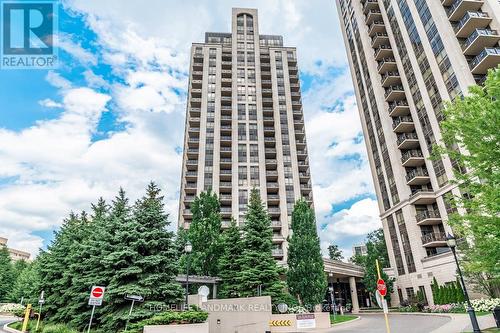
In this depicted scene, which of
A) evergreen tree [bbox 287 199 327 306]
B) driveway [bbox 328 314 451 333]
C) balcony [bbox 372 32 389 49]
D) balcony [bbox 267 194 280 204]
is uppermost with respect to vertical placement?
balcony [bbox 372 32 389 49]

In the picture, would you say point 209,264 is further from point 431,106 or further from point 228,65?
point 228,65

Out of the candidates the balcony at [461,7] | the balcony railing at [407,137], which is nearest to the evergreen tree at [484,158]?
the balcony at [461,7]

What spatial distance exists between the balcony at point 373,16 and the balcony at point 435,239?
3545 centimetres

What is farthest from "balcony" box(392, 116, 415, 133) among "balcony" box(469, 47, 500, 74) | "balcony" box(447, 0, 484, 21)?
"balcony" box(447, 0, 484, 21)

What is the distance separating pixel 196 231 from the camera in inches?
1235

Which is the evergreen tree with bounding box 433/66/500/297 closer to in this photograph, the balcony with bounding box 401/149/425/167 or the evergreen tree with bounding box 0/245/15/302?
the balcony with bounding box 401/149/425/167

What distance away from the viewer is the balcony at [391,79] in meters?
45.9

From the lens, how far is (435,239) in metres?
36.9

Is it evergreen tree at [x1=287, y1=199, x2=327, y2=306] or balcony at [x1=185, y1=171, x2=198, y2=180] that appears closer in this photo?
evergreen tree at [x1=287, y1=199, x2=327, y2=306]

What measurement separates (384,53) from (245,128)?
2666 cm

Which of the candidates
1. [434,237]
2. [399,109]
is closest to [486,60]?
[399,109]

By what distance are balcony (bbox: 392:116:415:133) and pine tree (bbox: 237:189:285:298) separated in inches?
1023

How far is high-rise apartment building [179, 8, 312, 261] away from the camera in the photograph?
176 feet

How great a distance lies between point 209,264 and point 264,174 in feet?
88.9
